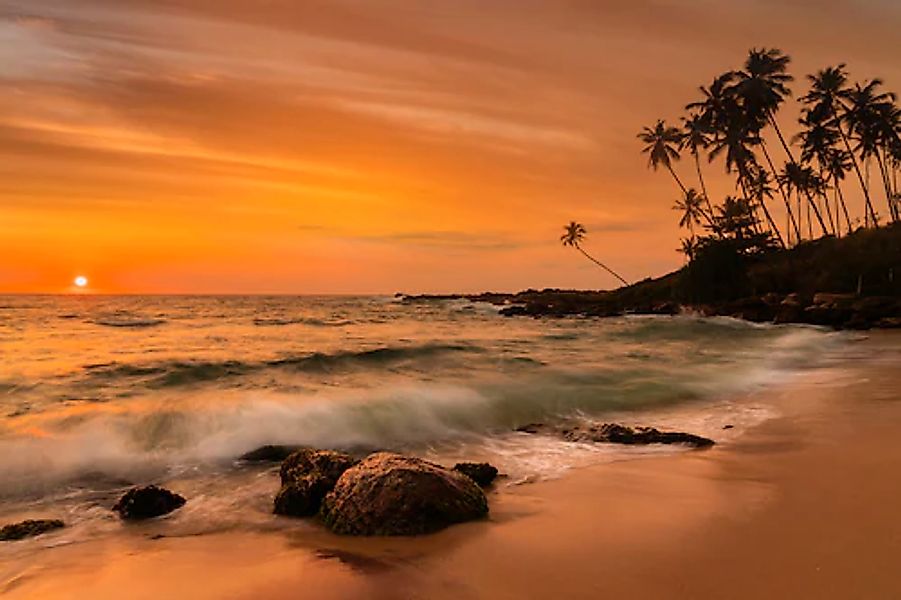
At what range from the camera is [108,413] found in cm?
1155

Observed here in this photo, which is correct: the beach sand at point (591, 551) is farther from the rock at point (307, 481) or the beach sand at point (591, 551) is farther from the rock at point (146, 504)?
the rock at point (307, 481)

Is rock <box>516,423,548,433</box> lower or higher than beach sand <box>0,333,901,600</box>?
lower

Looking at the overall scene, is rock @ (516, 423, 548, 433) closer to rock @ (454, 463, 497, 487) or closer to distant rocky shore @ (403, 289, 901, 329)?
rock @ (454, 463, 497, 487)

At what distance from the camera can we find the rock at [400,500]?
18.9ft

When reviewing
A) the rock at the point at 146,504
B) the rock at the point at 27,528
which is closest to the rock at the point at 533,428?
the rock at the point at 146,504

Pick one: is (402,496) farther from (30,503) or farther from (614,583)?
(30,503)

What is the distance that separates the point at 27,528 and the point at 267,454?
3.45m

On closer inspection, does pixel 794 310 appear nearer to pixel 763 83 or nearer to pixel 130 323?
pixel 763 83

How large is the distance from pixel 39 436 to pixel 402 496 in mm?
7224

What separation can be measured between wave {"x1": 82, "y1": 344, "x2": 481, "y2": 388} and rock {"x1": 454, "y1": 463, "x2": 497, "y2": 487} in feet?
33.9

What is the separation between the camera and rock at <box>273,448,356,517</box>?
6.54 metres

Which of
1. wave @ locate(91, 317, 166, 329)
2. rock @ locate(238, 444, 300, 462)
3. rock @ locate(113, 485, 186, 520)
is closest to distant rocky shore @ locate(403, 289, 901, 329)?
wave @ locate(91, 317, 166, 329)

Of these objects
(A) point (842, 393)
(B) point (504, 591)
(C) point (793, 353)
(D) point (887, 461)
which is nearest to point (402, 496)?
(B) point (504, 591)

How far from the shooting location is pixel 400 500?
5.86 metres
